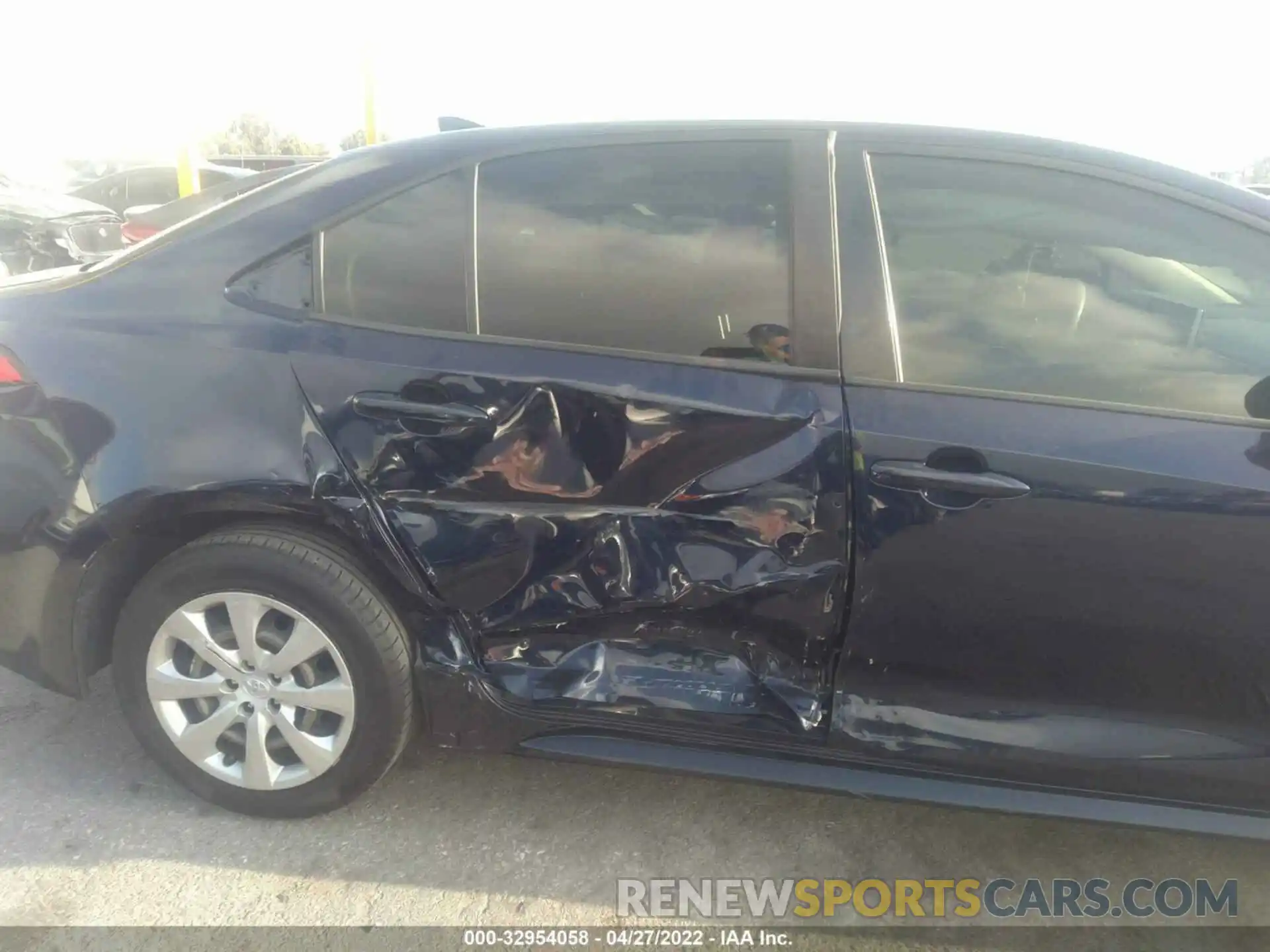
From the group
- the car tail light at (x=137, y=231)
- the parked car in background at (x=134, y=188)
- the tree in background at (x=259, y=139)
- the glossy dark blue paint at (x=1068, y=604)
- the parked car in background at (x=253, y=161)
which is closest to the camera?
the glossy dark blue paint at (x=1068, y=604)

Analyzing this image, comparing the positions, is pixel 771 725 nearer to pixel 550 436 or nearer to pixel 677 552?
pixel 677 552

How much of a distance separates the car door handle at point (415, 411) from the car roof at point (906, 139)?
63 centimetres

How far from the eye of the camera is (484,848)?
2242 mm

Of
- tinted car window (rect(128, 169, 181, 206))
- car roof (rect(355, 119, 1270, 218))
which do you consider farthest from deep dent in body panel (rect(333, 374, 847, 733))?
tinted car window (rect(128, 169, 181, 206))

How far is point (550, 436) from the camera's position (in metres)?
1.97

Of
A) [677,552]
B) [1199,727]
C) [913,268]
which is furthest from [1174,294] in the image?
[677,552]

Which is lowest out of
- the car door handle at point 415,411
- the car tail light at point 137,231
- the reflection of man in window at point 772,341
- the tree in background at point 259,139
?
the tree in background at point 259,139

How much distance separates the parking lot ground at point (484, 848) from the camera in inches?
80.7

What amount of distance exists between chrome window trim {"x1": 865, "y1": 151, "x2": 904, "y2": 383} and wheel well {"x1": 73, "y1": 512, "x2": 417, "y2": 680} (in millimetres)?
1203

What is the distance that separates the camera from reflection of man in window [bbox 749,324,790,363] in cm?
194

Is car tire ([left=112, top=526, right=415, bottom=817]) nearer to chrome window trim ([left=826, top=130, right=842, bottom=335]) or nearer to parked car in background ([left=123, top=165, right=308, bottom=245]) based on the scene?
parked car in background ([left=123, top=165, right=308, bottom=245])

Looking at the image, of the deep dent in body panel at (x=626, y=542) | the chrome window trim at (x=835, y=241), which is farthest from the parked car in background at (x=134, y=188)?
the chrome window trim at (x=835, y=241)

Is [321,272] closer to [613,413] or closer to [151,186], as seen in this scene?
[613,413]

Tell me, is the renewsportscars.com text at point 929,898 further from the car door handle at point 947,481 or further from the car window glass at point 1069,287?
the car window glass at point 1069,287
